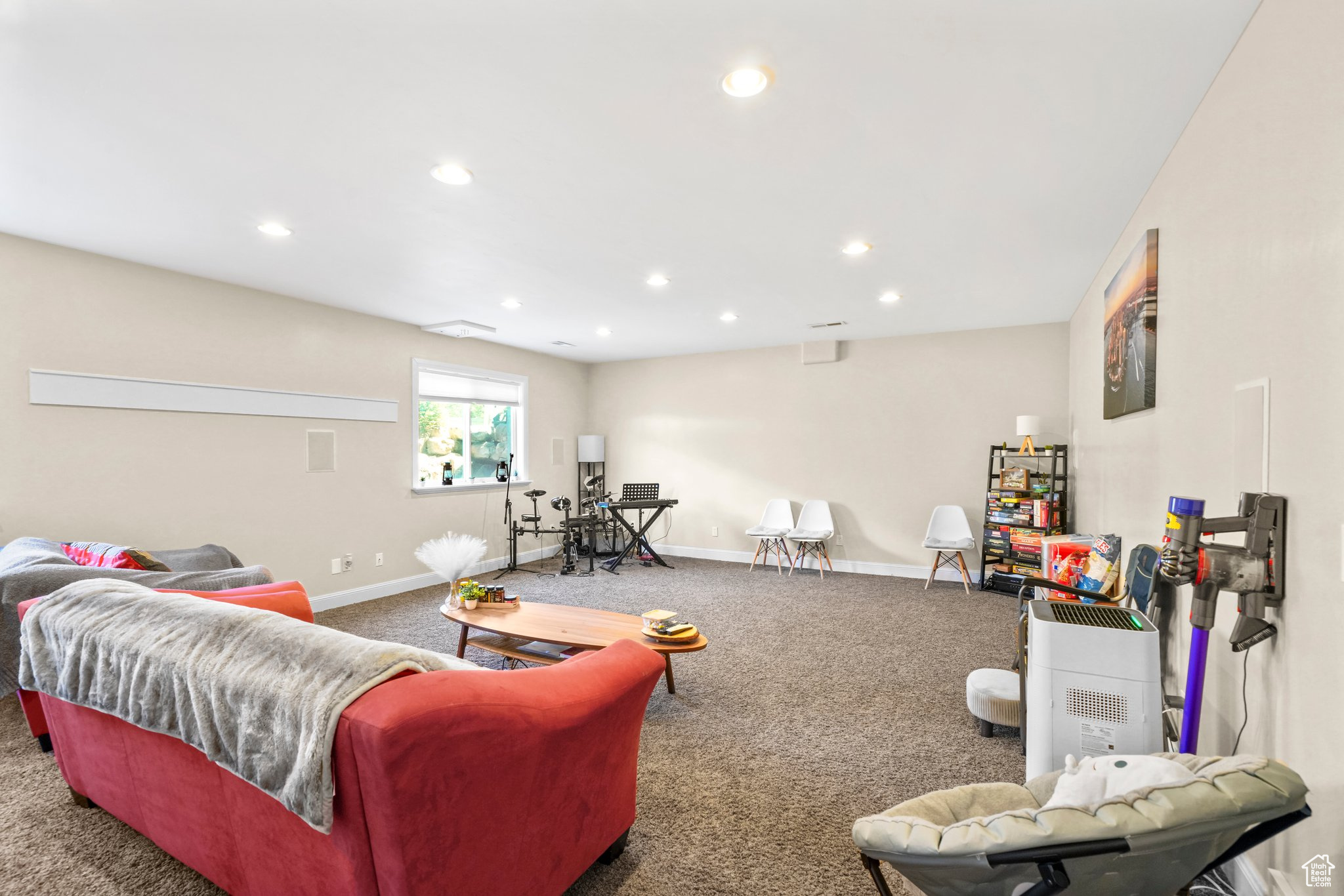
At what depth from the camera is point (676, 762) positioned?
2492mm

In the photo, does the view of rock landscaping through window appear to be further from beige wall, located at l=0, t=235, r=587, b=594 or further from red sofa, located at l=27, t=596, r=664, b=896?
red sofa, located at l=27, t=596, r=664, b=896

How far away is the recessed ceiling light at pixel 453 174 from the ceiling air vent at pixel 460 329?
290cm

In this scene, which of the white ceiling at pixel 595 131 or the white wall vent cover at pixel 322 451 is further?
the white wall vent cover at pixel 322 451

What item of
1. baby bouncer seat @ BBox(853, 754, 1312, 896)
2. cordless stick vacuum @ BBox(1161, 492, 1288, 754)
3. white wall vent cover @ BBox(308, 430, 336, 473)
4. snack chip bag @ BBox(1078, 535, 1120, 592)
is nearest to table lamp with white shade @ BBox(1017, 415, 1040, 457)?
snack chip bag @ BBox(1078, 535, 1120, 592)

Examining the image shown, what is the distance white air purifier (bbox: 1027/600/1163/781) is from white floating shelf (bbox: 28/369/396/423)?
501 centimetres

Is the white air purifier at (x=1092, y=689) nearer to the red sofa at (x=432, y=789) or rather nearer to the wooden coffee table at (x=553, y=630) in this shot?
the red sofa at (x=432, y=789)

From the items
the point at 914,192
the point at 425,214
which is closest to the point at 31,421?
the point at 425,214

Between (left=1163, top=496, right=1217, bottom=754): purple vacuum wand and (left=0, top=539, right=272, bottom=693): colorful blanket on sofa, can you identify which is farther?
(left=0, top=539, right=272, bottom=693): colorful blanket on sofa

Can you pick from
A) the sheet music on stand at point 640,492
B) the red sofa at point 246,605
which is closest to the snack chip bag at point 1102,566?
the red sofa at point 246,605

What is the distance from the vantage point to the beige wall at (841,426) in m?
5.78

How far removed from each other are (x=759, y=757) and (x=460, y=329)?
15.0ft

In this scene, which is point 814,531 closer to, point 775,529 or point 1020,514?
point 775,529

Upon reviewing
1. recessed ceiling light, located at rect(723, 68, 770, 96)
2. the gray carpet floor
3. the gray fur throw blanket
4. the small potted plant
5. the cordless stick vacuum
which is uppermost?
recessed ceiling light, located at rect(723, 68, 770, 96)

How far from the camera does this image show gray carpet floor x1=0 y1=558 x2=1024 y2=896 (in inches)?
72.6
